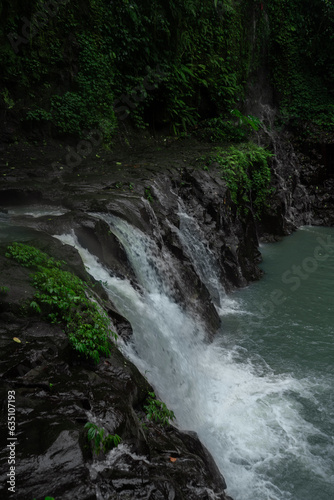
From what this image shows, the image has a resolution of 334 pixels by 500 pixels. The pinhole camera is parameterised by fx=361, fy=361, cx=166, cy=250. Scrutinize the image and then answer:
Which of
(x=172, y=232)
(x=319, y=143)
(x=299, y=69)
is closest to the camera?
(x=172, y=232)

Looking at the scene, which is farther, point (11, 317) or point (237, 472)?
point (237, 472)

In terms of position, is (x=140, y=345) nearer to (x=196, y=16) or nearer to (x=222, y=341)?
(x=222, y=341)

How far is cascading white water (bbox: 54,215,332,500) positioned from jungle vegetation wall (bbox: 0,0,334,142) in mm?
6127

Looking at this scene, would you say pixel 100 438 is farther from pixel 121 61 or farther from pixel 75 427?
pixel 121 61

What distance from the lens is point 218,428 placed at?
507 cm

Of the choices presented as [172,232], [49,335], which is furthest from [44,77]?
[49,335]

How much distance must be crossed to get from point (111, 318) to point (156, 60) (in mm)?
11060

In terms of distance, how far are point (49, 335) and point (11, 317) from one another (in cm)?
43

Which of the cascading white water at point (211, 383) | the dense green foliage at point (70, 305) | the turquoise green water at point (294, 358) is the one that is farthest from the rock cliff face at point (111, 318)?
the turquoise green water at point (294, 358)

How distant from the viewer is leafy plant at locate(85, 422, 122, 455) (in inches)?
102

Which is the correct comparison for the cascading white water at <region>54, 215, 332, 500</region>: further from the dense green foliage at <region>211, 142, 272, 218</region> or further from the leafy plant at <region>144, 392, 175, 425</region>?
the dense green foliage at <region>211, 142, 272, 218</region>

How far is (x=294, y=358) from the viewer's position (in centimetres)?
677

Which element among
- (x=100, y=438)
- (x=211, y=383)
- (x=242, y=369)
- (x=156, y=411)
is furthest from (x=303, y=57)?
(x=100, y=438)

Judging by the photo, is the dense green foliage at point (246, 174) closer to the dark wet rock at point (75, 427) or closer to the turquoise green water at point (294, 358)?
the turquoise green water at point (294, 358)
